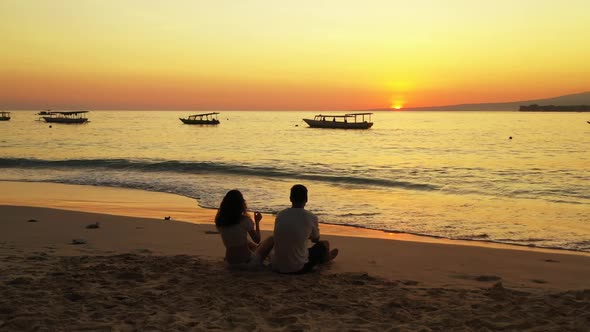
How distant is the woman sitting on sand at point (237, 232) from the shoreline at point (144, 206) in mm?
4560

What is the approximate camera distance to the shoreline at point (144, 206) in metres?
11.1

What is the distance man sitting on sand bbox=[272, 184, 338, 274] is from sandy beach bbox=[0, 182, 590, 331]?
0.63 feet

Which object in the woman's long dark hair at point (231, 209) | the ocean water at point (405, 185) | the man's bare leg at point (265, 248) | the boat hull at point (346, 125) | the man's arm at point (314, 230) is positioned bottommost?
the ocean water at point (405, 185)

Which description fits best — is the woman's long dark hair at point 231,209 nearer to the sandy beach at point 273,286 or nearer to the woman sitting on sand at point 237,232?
the woman sitting on sand at point 237,232

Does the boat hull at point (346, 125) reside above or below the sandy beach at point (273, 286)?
above

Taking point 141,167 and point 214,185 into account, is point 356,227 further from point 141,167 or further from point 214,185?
point 141,167

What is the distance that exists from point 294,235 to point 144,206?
985 centimetres

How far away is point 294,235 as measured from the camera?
6.92 m

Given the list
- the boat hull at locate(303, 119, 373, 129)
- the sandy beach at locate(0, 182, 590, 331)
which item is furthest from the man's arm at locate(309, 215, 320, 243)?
the boat hull at locate(303, 119, 373, 129)

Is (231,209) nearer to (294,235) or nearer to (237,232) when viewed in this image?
Result: (237,232)

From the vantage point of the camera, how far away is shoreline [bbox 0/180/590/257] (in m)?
11.1

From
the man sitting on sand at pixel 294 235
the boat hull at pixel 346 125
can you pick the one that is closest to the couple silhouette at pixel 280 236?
the man sitting on sand at pixel 294 235

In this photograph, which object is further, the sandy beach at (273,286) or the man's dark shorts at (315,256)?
the man's dark shorts at (315,256)

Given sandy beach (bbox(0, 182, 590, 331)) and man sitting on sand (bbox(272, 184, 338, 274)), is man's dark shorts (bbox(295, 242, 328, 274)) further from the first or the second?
sandy beach (bbox(0, 182, 590, 331))
